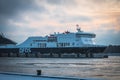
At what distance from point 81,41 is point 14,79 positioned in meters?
76.8

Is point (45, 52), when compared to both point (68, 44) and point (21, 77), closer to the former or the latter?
point (68, 44)

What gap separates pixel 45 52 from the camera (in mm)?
93875

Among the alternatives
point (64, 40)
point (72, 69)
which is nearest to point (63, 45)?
point (64, 40)

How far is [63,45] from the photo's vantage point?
3506 inches

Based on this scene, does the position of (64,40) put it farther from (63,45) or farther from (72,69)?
(72,69)

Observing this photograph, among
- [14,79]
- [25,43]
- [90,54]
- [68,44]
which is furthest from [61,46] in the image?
[14,79]

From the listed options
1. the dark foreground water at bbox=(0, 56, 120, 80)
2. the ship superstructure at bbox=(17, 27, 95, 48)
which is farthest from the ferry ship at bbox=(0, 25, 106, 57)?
the dark foreground water at bbox=(0, 56, 120, 80)

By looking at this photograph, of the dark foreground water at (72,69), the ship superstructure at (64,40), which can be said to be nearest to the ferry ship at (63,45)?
the ship superstructure at (64,40)

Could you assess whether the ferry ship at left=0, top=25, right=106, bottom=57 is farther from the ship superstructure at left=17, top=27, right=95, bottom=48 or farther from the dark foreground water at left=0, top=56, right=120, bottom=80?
the dark foreground water at left=0, top=56, right=120, bottom=80

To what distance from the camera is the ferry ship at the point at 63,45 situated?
290 feet

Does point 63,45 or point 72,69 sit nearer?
point 72,69

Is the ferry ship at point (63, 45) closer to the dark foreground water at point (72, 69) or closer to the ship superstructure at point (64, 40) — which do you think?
the ship superstructure at point (64, 40)

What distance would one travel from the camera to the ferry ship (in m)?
88.3

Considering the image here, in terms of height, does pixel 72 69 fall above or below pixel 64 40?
below
